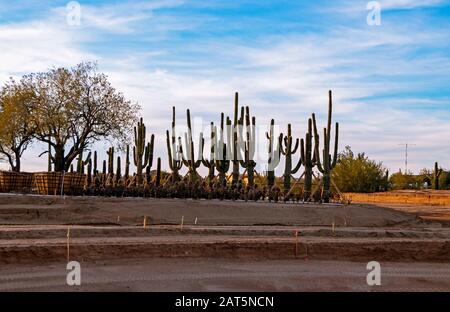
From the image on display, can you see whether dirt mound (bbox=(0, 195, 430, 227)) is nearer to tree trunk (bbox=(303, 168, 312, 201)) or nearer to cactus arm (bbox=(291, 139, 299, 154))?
tree trunk (bbox=(303, 168, 312, 201))

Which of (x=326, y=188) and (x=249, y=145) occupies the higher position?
(x=249, y=145)

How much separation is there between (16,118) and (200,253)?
30927mm

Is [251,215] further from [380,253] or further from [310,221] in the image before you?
[380,253]

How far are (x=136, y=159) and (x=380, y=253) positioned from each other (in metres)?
22.1

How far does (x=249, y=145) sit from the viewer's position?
35.4 m

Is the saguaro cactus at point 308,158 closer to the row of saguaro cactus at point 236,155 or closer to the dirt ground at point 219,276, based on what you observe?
the row of saguaro cactus at point 236,155

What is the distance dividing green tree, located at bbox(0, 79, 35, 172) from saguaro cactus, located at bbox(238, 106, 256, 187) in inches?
632

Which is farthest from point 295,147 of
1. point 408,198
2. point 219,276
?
point 219,276

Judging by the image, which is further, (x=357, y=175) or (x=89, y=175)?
(x=357, y=175)

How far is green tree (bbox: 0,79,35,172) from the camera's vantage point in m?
44.6

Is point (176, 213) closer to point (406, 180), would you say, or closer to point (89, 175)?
point (89, 175)

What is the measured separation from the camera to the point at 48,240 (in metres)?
17.7
